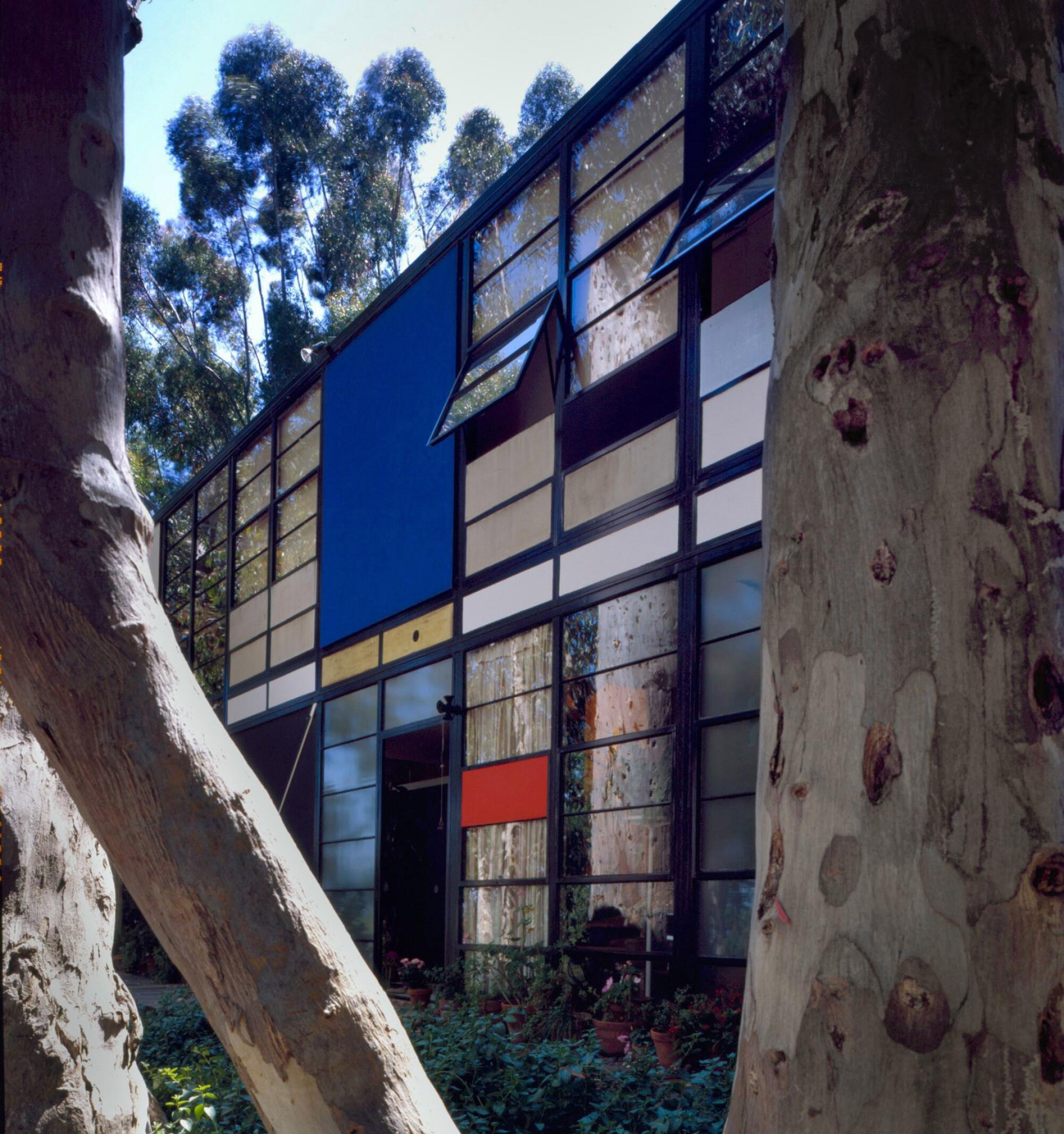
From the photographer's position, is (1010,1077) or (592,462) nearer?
(1010,1077)

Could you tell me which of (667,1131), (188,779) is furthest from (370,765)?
(188,779)

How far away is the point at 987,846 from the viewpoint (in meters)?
1.21

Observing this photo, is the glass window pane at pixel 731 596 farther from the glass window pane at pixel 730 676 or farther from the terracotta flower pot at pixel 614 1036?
the terracotta flower pot at pixel 614 1036

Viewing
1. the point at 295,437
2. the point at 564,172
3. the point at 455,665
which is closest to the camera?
the point at 564,172

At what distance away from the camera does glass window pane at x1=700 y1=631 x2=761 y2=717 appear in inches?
288

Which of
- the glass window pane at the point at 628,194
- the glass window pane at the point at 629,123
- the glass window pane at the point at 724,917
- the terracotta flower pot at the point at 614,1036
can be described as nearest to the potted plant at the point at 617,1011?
A: the terracotta flower pot at the point at 614,1036

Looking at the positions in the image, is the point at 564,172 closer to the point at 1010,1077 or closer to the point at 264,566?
the point at 264,566

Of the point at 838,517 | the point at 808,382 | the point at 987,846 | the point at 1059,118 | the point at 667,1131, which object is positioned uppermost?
the point at 1059,118

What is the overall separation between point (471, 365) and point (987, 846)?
32.2ft

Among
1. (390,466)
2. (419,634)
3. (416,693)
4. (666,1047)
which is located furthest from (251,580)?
(666,1047)

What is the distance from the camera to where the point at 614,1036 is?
7.41 meters

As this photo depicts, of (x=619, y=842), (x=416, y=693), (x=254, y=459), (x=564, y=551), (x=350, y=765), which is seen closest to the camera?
(x=619, y=842)

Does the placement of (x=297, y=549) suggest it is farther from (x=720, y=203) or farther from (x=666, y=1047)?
(x=666, y=1047)

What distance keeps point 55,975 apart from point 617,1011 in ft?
18.5
